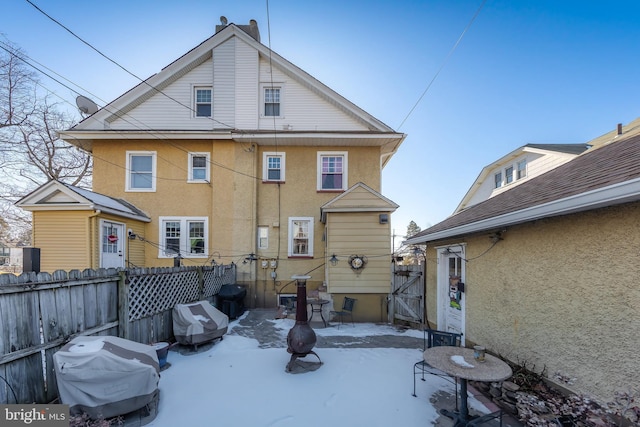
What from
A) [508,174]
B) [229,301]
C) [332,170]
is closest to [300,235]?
[332,170]

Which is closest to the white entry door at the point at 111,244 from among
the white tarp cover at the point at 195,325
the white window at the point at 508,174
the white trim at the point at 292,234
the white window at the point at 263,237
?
the white window at the point at 263,237

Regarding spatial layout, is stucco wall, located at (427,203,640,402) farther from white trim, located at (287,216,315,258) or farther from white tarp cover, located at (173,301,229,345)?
white trim, located at (287,216,315,258)

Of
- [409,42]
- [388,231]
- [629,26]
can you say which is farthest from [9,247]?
[629,26]

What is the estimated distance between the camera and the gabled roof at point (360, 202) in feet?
27.0

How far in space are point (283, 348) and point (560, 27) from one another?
11.3 meters

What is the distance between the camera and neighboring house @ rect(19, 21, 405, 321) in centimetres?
1030

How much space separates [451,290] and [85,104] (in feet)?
52.9

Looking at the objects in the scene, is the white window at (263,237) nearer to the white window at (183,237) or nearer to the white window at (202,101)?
the white window at (183,237)

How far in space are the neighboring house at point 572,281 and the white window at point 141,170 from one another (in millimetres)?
11441

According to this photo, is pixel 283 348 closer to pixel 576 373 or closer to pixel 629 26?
pixel 576 373

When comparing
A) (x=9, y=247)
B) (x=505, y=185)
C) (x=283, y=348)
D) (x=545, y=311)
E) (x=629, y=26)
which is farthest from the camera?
(x=9, y=247)

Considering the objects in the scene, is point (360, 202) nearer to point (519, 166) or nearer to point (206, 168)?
point (206, 168)

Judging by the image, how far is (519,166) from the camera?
633 inches

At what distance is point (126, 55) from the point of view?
707cm
